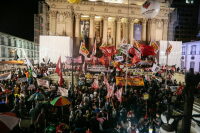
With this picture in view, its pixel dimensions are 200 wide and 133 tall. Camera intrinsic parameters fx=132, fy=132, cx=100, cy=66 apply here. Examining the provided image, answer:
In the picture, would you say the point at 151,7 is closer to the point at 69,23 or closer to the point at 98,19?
the point at 69,23

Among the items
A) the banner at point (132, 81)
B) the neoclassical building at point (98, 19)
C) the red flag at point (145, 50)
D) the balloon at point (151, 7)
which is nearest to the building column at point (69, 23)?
the neoclassical building at point (98, 19)

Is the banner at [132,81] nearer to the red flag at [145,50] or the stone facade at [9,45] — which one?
the red flag at [145,50]

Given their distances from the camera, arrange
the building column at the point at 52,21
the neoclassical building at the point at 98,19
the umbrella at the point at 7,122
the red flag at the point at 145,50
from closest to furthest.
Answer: the umbrella at the point at 7,122 → the red flag at the point at 145,50 → the building column at the point at 52,21 → the neoclassical building at the point at 98,19

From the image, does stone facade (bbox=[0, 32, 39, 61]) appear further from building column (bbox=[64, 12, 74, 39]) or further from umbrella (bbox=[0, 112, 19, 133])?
umbrella (bbox=[0, 112, 19, 133])

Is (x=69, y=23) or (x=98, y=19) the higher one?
(x=98, y=19)

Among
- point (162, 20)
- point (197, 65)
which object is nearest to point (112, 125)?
point (197, 65)

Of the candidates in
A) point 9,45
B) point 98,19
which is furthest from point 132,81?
point 9,45

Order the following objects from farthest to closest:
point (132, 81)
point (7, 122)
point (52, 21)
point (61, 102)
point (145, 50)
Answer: point (52, 21) → point (132, 81) → point (145, 50) → point (61, 102) → point (7, 122)

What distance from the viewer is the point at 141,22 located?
120 feet

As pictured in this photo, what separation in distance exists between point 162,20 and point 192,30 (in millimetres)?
26566

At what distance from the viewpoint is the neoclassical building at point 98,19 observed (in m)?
31.8

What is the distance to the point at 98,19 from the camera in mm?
36438

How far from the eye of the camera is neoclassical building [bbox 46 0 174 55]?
31828mm

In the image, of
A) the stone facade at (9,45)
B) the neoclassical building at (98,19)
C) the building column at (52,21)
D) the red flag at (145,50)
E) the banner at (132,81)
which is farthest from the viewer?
the stone facade at (9,45)
